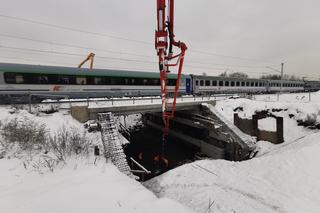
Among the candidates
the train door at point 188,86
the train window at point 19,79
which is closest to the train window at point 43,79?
the train window at point 19,79

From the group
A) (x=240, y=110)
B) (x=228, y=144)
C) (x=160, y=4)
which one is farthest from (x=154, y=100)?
(x=160, y=4)

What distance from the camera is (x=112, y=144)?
9.87m

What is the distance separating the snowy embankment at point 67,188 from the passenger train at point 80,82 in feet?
34.8

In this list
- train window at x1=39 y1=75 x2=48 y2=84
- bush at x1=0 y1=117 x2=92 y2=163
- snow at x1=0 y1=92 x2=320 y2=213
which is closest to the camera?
snow at x1=0 y1=92 x2=320 y2=213

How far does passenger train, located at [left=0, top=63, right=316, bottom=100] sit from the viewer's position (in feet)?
49.6

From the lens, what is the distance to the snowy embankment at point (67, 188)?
3.86 m

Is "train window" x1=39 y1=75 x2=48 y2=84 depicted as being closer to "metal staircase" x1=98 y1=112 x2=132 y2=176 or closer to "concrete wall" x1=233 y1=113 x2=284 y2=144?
"metal staircase" x1=98 y1=112 x2=132 y2=176

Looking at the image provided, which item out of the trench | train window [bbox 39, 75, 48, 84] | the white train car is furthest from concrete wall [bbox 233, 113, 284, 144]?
train window [bbox 39, 75, 48, 84]

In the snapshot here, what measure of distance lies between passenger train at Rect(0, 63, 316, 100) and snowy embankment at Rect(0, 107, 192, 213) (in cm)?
1061

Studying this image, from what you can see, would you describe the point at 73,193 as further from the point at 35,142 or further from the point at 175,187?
the point at 35,142

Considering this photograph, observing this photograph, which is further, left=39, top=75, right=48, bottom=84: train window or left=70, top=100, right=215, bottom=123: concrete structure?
left=39, top=75, right=48, bottom=84: train window

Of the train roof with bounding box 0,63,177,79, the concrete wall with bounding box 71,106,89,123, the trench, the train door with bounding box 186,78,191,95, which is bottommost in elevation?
the trench

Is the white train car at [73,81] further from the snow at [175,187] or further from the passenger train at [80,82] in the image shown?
the snow at [175,187]

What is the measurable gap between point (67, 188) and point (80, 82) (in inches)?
600
